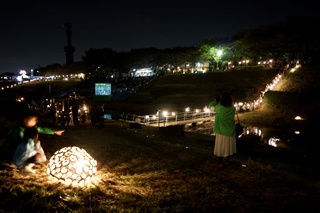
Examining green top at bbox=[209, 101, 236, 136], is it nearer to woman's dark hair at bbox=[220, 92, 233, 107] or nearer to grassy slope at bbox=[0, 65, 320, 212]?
woman's dark hair at bbox=[220, 92, 233, 107]

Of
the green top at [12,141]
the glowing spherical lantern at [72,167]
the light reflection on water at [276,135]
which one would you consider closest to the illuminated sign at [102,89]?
the light reflection on water at [276,135]

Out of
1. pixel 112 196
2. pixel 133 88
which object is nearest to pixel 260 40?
pixel 133 88

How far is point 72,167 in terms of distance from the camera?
5.02 m

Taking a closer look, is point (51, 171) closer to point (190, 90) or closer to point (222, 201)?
point (222, 201)

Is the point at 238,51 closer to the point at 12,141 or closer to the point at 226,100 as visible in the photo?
the point at 226,100

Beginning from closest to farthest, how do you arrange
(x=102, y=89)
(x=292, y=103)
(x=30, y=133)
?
(x=30, y=133) < (x=292, y=103) < (x=102, y=89)

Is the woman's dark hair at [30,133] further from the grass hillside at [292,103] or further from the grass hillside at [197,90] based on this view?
the grass hillside at [197,90]

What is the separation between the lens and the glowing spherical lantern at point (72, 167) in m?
5.02

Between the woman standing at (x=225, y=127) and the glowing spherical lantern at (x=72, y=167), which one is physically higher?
the woman standing at (x=225, y=127)

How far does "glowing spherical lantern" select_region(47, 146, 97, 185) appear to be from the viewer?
502cm

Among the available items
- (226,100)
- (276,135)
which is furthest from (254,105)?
(226,100)

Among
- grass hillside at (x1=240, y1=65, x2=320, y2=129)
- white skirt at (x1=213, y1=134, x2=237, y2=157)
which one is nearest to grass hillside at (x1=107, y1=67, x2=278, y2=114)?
grass hillside at (x1=240, y1=65, x2=320, y2=129)

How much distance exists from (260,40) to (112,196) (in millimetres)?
47870

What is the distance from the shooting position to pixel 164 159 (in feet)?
25.1
